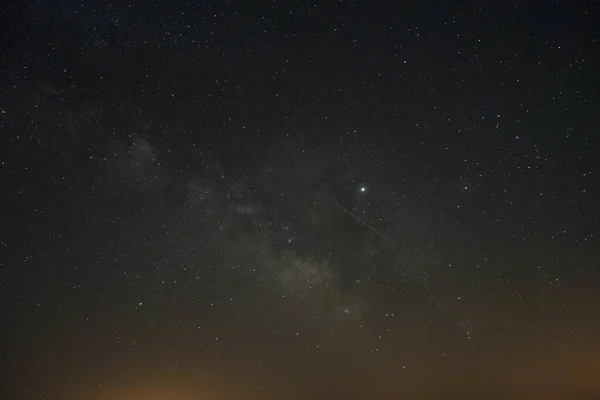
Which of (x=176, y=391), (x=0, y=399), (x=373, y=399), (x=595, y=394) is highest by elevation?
(x=595, y=394)

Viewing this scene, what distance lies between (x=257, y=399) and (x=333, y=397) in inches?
87.7

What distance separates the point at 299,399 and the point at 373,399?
2150mm

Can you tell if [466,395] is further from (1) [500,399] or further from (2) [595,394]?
(2) [595,394]

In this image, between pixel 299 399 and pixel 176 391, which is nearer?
pixel 176 391

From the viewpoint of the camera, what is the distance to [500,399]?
34.2 feet

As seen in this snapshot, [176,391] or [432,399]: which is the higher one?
[432,399]

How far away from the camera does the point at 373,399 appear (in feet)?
34.3

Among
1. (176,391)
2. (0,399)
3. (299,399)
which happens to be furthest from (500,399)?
(0,399)

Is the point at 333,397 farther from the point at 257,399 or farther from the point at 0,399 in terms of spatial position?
the point at 0,399

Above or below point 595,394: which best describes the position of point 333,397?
below

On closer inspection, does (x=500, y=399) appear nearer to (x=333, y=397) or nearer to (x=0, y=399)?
(x=333, y=397)

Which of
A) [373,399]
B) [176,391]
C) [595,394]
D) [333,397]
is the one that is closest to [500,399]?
[595,394]

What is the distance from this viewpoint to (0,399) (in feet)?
31.9

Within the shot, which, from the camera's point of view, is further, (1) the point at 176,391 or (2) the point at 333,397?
(2) the point at 333,397
